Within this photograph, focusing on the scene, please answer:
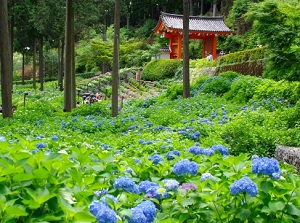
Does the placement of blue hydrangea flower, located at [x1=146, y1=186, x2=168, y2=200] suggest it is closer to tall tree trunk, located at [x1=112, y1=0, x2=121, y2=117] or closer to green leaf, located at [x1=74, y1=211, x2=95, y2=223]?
green leaf, located at [x1=74, y1=211, x2=95, y2=223]

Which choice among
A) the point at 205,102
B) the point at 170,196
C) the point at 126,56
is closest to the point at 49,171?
the point at 170,196

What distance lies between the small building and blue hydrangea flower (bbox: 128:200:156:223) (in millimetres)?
32800

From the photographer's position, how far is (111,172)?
2.51 meters

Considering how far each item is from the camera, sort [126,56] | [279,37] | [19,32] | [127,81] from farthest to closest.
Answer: [126,56] → [127,81] → [19,32] → [279,37]

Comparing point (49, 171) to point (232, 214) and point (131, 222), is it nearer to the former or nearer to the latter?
point (131, 222)

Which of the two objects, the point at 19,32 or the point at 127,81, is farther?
the point at 127,81

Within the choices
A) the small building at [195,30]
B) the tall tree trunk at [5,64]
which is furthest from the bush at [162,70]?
the tall tree trunk at [5,64]

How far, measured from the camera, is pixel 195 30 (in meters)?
35.3

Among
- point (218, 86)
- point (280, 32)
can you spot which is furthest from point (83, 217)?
point (218, 86)

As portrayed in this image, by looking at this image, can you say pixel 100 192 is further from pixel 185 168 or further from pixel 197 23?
pixel 197 23

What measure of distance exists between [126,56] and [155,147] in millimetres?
36061

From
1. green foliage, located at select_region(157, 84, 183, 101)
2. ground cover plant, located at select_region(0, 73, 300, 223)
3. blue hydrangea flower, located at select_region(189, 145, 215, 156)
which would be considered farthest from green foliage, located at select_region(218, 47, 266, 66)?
ground cover plant, located at select_region(0, 73, 300, 223)

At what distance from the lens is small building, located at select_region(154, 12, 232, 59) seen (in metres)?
35.2

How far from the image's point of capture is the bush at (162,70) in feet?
104
